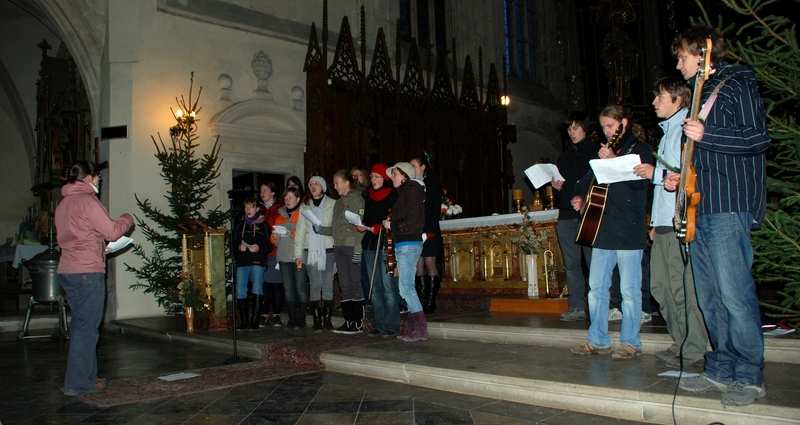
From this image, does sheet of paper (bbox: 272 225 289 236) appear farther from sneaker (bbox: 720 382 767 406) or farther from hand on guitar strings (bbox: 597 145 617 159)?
sneaker (bbox: 720 382 767 406)

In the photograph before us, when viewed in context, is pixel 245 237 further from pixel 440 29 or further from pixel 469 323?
pixel 440 29

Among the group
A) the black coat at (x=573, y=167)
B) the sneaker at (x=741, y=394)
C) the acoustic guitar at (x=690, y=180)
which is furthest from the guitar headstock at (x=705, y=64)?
the black coat at (x=573, y=167)

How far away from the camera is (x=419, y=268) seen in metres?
6.71

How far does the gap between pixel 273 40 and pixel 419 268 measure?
5.66 m

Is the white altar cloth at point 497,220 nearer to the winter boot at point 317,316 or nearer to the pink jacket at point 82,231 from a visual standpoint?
the winter boot at point 317,316

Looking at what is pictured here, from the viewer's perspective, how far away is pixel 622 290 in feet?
12.6

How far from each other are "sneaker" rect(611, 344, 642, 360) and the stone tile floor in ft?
2.44

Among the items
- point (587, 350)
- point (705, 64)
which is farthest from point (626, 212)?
point (705, 64)

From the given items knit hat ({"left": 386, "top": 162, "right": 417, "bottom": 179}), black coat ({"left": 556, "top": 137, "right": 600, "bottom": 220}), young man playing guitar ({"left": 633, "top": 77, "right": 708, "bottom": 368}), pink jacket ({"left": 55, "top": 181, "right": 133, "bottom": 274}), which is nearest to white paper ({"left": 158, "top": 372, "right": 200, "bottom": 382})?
pink jacket ({"left": 55, "top": 181, "right": 133, "bottom": 274})

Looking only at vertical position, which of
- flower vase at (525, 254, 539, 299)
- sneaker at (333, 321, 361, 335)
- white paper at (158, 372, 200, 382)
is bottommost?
white paper at (158, 372, 200, 382)

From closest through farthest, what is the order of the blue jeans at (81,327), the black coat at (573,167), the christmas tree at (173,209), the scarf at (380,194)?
the blue jeans at (81,327) < the black coat at (573,167) < the scarf at (380,194) < the christmas tree at (173,209)

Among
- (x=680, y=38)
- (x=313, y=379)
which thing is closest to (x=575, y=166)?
(x=680, y=38)

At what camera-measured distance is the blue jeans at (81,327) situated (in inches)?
168

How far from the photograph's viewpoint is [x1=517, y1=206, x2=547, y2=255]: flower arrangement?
22.7 feet
